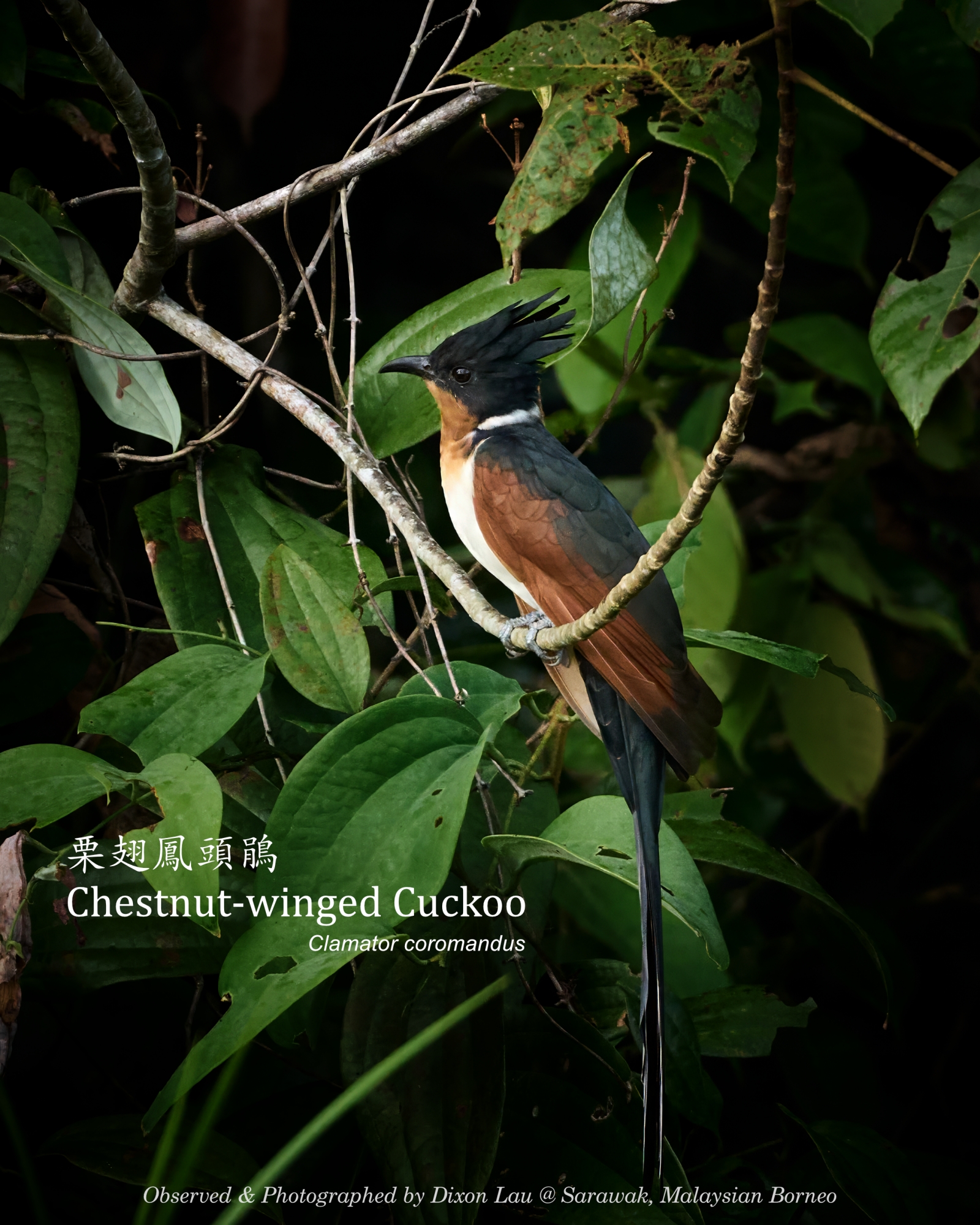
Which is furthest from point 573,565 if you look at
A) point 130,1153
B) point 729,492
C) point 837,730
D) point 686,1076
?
point 729,492

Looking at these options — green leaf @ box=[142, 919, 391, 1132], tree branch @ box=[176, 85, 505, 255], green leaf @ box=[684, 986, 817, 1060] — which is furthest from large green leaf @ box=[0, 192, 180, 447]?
green leaf @ box=[684, 986, 817, 1060]

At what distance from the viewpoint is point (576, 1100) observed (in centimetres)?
89

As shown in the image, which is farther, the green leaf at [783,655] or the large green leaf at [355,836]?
the green leaf at [783,655]

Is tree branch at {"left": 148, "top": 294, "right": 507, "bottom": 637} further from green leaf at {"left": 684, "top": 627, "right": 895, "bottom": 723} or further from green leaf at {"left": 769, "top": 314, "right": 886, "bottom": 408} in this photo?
green leaf at {"left": 769, "top": 314, "right": 886, "bottom": 408}

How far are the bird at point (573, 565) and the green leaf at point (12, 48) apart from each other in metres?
0.53

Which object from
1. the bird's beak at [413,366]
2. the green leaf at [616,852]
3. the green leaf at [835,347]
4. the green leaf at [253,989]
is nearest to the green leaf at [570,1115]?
the green leaf at [616,852]

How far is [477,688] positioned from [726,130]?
0.55 metres

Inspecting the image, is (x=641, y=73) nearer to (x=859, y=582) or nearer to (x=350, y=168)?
(x=350, y=168)

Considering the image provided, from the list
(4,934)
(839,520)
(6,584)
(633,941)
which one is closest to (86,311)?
(6,584)

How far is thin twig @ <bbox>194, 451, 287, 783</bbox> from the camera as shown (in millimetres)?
975

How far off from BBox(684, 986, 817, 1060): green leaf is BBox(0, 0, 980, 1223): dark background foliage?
0.38 ft

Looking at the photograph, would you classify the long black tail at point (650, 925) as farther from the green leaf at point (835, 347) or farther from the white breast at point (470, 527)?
the green leaf at point (835, 347)

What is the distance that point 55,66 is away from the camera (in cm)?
109

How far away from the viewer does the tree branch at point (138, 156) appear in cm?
77
